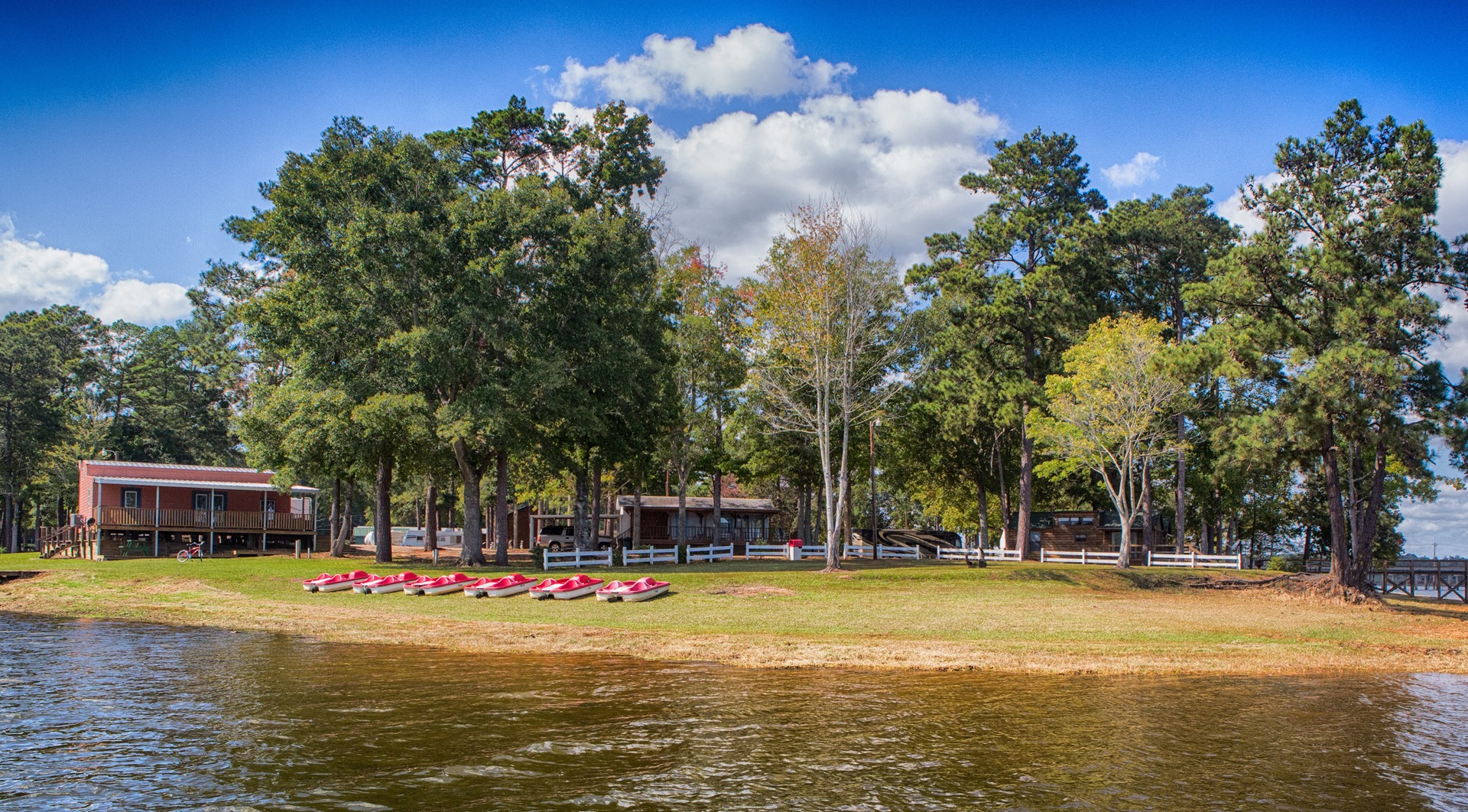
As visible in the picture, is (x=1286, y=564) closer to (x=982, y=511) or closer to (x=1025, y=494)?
(x=982, y=511)

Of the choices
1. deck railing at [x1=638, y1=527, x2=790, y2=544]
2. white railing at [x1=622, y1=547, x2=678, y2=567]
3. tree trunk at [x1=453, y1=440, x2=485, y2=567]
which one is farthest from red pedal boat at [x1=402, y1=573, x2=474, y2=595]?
deck railing at [x1=638, y1=527, x2=790, y2=544]

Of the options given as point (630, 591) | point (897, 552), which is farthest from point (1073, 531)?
point (630, 591)

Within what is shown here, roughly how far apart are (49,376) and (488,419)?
47.1 m

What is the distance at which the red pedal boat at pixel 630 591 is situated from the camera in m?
26.3

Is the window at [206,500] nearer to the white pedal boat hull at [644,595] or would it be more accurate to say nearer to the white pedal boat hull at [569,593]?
the white pedal boat hull at [569,593]

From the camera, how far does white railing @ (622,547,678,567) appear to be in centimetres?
3775

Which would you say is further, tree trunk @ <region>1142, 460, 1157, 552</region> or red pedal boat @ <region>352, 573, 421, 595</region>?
tree trunk @ <region>1142, 460, 1157, 552</region>

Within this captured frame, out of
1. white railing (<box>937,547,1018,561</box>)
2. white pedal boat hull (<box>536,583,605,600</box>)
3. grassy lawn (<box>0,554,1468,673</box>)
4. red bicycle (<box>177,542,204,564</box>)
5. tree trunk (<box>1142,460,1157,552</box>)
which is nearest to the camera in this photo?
grassy lawn (<box>0,554,1468,673</box>)

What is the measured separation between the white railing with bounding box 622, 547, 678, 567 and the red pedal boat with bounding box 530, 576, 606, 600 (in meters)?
9.13

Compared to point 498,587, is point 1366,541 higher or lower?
higher

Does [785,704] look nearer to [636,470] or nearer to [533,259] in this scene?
[533,259]

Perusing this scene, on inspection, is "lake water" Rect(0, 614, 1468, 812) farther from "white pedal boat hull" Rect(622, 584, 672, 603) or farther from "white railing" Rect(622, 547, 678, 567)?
"white railing" Rect(622, 547, 678, 567)

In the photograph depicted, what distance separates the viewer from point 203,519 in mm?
46750

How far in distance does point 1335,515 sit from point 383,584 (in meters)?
33.1
